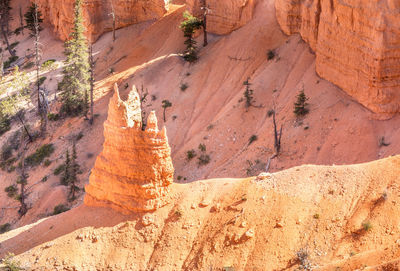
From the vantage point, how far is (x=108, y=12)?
5422cm

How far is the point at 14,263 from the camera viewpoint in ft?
66.3

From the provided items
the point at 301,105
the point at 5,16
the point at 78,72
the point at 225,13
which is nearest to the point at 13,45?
the point at 5,16


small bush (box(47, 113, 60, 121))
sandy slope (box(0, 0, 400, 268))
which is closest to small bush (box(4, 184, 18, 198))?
sandy slope (box(0, 0, 400, 268))

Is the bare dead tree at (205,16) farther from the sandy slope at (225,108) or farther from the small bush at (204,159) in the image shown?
the small bush at (204,159)

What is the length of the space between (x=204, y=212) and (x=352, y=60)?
595 inches

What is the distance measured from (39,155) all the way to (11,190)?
473cm

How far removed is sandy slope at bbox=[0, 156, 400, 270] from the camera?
17391mm

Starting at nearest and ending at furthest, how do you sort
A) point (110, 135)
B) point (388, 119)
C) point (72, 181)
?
point (110, 135)
point (388, 119)
point (72, 181)

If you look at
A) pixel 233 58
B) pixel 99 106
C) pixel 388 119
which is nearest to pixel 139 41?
pixel 99 106

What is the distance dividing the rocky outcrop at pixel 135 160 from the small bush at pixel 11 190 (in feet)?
61.9

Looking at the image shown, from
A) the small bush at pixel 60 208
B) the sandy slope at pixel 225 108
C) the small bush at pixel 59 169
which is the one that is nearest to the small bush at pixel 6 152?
the sandy slope at pixel 225 108

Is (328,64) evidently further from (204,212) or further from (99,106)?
(99,106)

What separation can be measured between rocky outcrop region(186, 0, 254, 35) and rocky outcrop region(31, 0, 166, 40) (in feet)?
19.7

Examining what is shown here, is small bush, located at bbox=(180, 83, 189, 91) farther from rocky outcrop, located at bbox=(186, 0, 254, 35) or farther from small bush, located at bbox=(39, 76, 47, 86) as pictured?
small bush, located at bbox=(39, 76, 47, 86)
